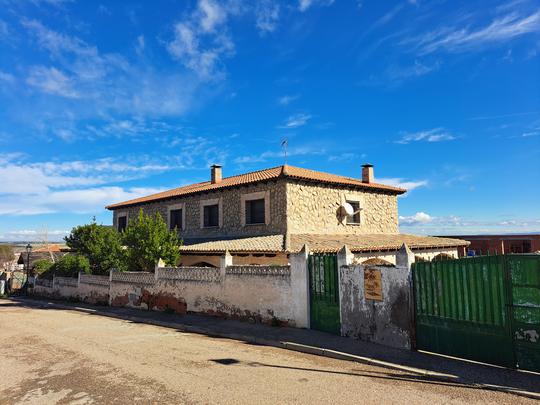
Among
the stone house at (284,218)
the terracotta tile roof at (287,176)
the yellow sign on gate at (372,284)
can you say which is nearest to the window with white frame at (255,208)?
the stone house at (284,218)

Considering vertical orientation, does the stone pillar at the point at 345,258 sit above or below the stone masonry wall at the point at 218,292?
above

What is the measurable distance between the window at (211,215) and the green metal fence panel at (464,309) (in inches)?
561

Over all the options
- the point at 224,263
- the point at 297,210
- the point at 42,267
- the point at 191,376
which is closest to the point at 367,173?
the point at 297,210

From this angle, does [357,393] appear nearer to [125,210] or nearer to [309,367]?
[309,367]

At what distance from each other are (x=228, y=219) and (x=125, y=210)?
1076 centimetres

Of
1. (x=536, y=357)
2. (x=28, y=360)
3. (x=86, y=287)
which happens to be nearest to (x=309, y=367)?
(x=536, y=357)

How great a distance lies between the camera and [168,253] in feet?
50.7

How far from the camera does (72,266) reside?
20.7m

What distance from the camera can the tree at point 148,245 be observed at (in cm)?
1518

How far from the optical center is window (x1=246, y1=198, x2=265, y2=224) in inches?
729

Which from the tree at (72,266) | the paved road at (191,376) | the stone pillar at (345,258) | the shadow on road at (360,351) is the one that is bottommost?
the paved road at (191,376)

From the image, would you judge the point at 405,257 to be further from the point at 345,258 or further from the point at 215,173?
the point at 215,173

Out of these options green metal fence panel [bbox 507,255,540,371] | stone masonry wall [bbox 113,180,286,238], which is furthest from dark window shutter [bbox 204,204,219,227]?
green metal fence panel [bbox 507,255,540,371]

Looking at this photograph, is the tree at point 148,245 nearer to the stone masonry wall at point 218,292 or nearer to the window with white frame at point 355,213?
the stone masonry wall at point 218,292
